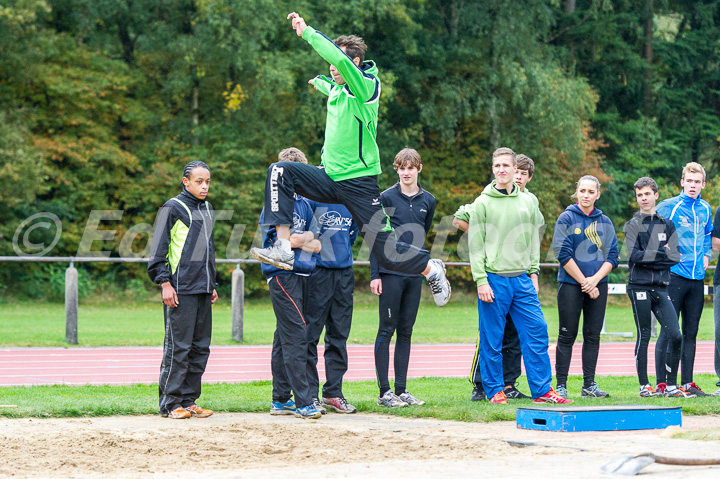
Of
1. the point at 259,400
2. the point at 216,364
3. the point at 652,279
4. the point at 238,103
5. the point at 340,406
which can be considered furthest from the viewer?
the point at 238,103

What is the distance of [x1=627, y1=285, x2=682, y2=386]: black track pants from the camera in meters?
8.67

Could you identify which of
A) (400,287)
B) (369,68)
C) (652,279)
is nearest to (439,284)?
(400,287)

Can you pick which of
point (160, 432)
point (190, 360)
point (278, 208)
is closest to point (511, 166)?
point (278, 208)

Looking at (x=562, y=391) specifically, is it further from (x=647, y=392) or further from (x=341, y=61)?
(x=341, y=61)

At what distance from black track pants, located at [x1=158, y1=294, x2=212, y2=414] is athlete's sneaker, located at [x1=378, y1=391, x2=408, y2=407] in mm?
1598

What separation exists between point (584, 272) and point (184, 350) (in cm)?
378

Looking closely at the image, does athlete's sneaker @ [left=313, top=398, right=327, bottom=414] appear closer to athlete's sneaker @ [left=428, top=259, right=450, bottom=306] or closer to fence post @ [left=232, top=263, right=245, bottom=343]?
athlete's sneaker @ [left=428, top=259, right=450, bottom=306]

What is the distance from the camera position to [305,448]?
5.81 metres

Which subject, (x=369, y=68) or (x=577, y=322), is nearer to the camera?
(x=369, y=68)

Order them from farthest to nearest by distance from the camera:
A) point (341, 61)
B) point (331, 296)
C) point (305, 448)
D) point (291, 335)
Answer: point (331, 296), point (291, 335), point (341, 61), point (305, 448)

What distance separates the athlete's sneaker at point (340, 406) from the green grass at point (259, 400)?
15cm

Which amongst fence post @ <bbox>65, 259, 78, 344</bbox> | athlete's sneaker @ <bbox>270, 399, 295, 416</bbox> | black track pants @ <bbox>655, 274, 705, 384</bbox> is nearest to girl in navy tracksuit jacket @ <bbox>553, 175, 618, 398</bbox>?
black track pants @ <bbox>655, 274, 705, 384</bbox>

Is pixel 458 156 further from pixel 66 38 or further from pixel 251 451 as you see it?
pixel 251 451

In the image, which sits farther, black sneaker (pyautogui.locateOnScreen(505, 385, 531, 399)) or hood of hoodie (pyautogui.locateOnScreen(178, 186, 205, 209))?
black sneaker (pyautogui.locateOnScreen(505, 385, 531, 399))
